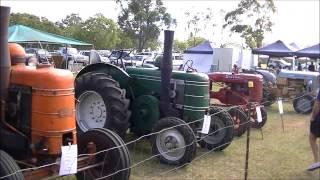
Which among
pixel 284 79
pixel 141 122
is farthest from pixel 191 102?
pixel 284 79

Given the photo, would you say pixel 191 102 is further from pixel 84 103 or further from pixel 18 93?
pixel 18 93

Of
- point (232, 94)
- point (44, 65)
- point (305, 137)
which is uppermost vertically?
point (44, 65)

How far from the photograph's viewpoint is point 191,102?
7.02 metres

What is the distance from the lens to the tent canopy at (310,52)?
816 inches

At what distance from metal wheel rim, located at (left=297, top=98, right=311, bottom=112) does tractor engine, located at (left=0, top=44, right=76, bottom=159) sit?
1078cm

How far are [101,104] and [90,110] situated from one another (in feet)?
0.86

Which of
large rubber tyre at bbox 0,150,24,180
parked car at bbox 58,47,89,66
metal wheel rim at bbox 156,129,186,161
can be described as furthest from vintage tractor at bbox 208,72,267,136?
parked car at bbox 58,47,89,66

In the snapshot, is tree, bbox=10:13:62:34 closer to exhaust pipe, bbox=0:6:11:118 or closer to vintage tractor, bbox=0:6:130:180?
vintage tractor, bbox=0:6:130:180

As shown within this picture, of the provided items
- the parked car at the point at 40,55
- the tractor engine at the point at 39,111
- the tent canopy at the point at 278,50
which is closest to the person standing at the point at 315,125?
the tractor engine at the point at 39,111

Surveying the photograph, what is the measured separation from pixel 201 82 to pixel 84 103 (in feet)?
5.96

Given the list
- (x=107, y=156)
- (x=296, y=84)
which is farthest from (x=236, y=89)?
(x=107, y=156)

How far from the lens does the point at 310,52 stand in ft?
69.3

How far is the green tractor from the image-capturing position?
253 inches

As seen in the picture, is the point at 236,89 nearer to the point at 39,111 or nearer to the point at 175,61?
the point at 39,111
